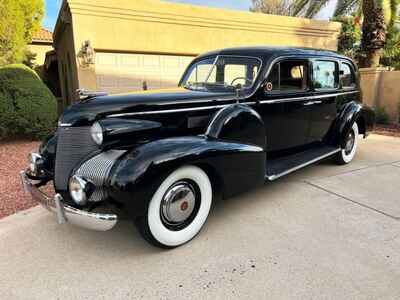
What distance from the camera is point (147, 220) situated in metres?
2.51

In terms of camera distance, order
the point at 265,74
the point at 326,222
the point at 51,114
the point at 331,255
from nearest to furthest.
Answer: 1. the point at 331,255
2. the point at 326,222
3. the point at 265,74
4. the point at 51,114

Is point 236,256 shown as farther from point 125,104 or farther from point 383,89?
point 383,89

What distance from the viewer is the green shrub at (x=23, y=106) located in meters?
6.33

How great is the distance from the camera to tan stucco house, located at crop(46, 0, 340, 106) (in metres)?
7.55

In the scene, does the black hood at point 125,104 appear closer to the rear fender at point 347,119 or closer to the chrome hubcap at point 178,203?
the chrome hubcap at point 178,203

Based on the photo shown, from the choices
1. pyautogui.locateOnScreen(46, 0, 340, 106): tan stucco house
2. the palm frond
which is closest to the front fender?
pyautogui.locateOnScreen(46, 0, 340, 106): tan stucco house

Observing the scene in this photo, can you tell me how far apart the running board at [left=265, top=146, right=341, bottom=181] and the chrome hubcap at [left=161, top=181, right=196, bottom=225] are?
40.6 inches

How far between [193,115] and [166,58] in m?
6.29

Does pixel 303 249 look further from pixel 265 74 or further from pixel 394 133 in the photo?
pixel 394 133

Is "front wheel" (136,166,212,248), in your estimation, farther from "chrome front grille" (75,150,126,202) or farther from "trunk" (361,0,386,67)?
"trunk" (361,0,386,67)

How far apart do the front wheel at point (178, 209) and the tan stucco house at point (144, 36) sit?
598 cm

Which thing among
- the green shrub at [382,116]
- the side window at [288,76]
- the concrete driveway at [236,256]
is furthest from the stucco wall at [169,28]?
the concrete driveway at [236,256]

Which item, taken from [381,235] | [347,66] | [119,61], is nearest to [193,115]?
[381,235]

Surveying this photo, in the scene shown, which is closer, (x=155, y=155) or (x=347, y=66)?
(x=155, y=155)
